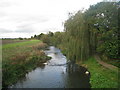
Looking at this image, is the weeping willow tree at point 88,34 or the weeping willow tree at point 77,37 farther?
the weeping willow tree at point 77,37

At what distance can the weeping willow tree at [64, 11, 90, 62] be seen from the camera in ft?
49.7

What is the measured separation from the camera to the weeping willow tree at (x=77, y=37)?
15156 mm

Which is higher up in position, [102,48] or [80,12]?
[80,12]

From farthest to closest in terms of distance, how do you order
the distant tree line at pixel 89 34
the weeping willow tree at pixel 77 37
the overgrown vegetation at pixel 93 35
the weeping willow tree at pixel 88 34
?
the weeping willow tree at pixel 77 37 < the weeping willow tree at pixel 88 34 < the distant tree line at pixel 89 34 < the overgrown vegetation at pixel 93 35

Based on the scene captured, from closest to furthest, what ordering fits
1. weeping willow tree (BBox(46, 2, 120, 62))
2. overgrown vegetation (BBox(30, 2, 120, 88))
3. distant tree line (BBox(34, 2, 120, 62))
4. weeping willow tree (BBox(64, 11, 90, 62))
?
overgrown vegetation (BBox(30, 2, 120, 88))
distant tree line (BBox(34, 2, 120, 62))
weeping willow tree (BBox(46, 2, 120, 62))
weeping willow tree (BBox(64, 11, 90, 62))

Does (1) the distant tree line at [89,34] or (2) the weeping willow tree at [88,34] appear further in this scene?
(2) the weeping willow tree at [88,34]

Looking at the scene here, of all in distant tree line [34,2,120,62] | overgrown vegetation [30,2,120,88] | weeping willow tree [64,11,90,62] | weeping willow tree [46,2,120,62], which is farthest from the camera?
weeping willow tree [64,11,90,62]

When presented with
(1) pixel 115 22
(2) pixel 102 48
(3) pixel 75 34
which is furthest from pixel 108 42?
(3) pixel 75 34

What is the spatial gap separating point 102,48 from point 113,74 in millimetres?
4555

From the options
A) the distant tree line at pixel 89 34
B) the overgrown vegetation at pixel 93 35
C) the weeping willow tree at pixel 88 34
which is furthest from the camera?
the weeping willow tree at pixel 88 34

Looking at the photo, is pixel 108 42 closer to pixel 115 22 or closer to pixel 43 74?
pixel 115 22

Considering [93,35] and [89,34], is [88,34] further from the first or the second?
[93,35]

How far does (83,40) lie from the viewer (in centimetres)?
1530

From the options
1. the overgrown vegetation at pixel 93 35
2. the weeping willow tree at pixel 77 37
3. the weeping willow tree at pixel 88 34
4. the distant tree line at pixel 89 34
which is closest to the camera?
the overgrown vegetation at pixel 93 35
